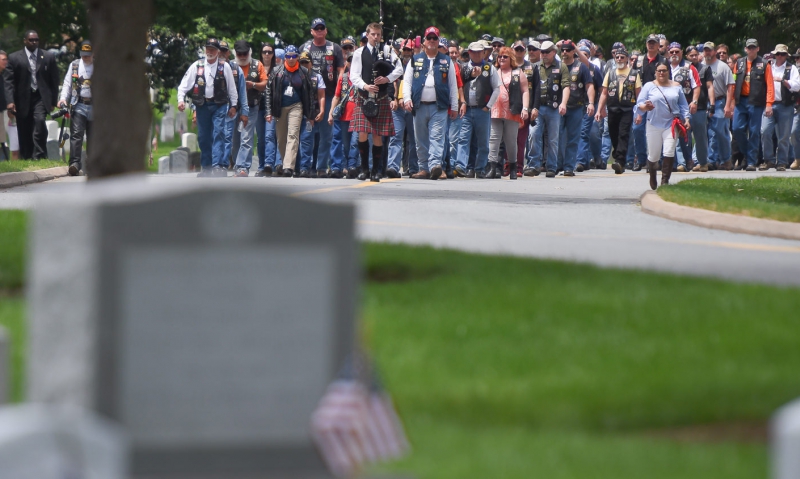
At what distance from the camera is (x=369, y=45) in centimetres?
1984

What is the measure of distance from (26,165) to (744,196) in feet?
36.5

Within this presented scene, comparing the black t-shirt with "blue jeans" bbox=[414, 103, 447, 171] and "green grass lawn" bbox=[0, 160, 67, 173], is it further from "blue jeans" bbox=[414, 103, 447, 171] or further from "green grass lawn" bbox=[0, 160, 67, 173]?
"green grass lawn" bbox=[0, 160, 67, 173]

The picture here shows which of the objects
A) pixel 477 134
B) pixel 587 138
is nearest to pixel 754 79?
pixel 587 138

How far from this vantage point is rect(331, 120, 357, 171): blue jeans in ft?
71.7

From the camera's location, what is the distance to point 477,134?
2267 centimetres

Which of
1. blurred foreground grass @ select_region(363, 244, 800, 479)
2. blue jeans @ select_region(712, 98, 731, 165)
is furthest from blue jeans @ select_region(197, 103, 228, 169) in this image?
blurred foreground grass @ select_region(363, 244, 800, 479)

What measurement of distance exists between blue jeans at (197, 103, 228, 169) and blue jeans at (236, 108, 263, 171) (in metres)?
0.81

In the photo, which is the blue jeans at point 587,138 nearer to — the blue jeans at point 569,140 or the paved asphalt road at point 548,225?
the blue jeans at point 569,140

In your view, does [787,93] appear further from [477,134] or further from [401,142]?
[401,142]

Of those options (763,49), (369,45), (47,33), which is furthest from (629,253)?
(763,49)

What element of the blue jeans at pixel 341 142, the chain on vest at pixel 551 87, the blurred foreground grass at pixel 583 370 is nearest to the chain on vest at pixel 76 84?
the blue jeans at pixel 341 142

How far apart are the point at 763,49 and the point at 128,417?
3786 centimetres

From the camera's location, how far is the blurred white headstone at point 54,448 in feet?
12.7

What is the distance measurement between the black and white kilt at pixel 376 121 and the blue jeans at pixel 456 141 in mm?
2358
